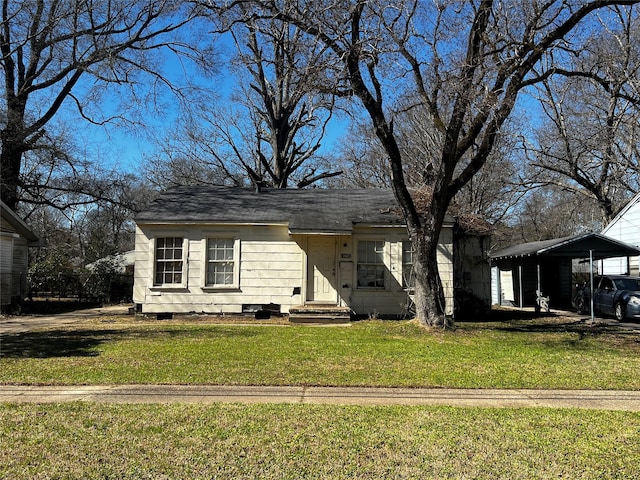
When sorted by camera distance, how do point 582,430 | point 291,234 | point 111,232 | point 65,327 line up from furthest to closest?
point 111,232
point 291,234
point 65,327
point 582,430

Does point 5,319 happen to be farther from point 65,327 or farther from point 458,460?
point 458,460

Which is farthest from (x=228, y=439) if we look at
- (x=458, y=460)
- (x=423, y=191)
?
(x=423, y=191)

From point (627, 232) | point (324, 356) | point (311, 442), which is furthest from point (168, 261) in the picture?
point (627, 232)

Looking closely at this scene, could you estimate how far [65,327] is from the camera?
13734 mm

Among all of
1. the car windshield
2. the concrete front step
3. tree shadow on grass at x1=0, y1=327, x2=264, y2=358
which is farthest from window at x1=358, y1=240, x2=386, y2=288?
the car windshield

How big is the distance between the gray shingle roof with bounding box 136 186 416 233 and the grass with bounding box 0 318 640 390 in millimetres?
3396

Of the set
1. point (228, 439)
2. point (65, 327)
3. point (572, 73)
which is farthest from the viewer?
point (65, 327)

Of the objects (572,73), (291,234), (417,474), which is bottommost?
(417,474)

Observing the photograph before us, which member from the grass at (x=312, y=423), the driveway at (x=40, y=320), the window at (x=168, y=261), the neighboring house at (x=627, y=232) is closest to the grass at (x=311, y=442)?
the grass at (x=312, y=423)

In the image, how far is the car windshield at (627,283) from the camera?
17.7 meters

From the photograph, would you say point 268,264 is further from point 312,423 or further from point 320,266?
point 312,423

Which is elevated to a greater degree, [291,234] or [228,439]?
[291,234]

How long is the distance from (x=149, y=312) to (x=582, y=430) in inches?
517

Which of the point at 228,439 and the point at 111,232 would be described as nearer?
the point at 228,439
